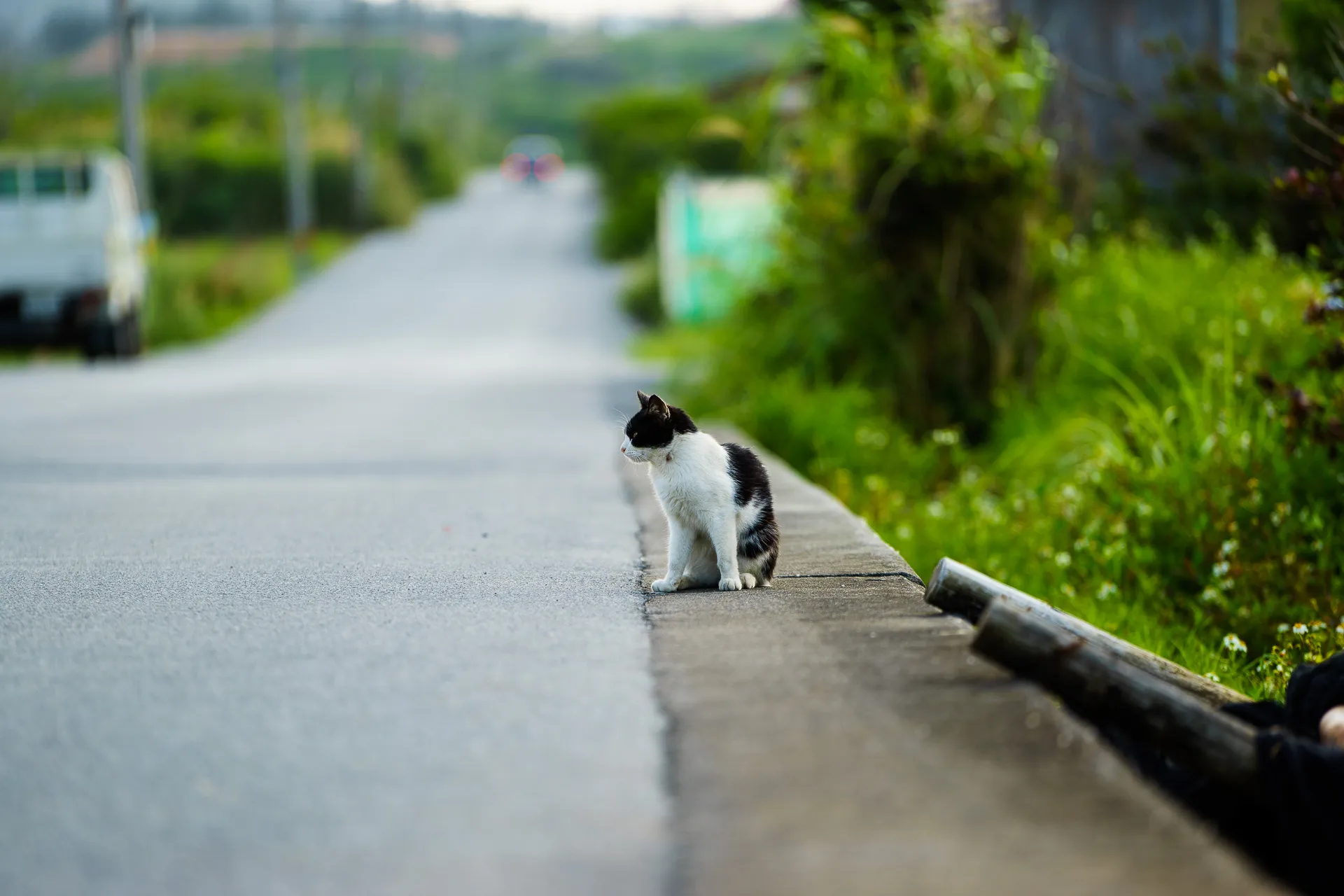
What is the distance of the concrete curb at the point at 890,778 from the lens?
2562 millimetres

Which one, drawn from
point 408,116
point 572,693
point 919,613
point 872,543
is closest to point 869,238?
point 872,543

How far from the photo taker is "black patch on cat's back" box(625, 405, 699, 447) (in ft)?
15.7

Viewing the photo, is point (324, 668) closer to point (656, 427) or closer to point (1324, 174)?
point (656, 427)

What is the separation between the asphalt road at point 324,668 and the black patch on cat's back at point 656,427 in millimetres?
445

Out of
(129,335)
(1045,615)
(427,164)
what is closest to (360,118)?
(427,164)

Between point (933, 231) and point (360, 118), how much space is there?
35.3m

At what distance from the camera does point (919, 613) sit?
4305mm

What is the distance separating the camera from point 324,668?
3.95 metres

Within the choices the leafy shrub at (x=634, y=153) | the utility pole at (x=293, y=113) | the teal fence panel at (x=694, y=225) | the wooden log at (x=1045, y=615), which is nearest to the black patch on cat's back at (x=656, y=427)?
the wooden log at (x=1045, y=615)

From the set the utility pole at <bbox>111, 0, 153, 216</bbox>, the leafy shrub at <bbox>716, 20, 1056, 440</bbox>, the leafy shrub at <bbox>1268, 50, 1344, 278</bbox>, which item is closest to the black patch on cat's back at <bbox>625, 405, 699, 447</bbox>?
the leafy shrub at <bbox>1268, 50, 1344, 278</bbox>

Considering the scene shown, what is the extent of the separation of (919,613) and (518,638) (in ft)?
3.33

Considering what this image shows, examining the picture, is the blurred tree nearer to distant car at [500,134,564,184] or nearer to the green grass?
the green grass

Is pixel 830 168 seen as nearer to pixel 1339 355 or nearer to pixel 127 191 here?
pixel 1339 355

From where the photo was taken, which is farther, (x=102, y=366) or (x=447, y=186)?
(x=447, y=186)
